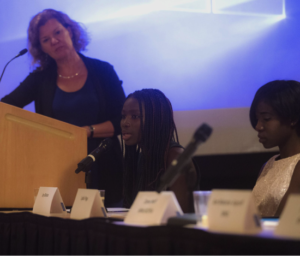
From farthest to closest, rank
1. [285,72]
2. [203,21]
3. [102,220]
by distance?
[203,21] < [285,72] < [102,220]

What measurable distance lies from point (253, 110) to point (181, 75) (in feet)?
3.17

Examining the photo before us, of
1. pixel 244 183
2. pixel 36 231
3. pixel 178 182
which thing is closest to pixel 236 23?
pixel 244 183

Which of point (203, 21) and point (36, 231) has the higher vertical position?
point (203, 21)

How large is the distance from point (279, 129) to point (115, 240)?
3.91 feet

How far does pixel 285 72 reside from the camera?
8.75 feet

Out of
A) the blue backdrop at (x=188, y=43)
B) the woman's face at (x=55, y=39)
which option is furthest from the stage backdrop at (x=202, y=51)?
the woman's face at (x=55, y=39)

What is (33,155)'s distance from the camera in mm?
1770

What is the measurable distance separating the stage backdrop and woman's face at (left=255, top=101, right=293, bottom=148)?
2.86ft

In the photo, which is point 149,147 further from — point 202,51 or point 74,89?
point 74,89

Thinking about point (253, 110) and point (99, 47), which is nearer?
point (253, 110)

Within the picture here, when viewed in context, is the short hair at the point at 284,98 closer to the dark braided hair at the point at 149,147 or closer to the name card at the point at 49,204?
the dark braided hair at the point at 149,147

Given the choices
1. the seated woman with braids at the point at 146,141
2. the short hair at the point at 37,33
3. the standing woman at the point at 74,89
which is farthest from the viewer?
the short hair at the point at 37,33

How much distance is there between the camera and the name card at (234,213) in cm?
79

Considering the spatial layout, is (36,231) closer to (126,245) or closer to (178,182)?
(126,245)
